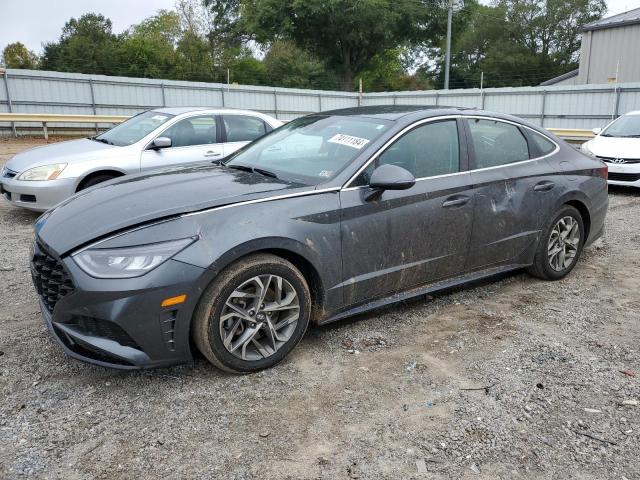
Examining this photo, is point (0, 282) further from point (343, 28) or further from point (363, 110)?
point (343, 28)

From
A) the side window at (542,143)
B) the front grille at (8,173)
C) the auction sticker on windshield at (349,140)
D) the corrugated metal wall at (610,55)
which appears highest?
the corrugated metal wall at (610,55)

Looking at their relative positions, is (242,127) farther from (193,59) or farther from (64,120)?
(193,59)

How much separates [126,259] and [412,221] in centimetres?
191

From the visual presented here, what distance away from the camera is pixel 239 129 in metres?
8.12

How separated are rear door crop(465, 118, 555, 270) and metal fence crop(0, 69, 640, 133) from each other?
58.0 feet

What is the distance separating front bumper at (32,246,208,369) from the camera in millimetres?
2840

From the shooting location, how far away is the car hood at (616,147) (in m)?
9.62

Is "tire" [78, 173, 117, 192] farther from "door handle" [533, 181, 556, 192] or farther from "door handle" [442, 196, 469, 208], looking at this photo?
"door handle" [533, 181, 556, 192]

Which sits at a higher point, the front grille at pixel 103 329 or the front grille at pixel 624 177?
the front grille at pixel 103 329

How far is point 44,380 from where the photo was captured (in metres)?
3.19

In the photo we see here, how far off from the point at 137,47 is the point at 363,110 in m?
47.2

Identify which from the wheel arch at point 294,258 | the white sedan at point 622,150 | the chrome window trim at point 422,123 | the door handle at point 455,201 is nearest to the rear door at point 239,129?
the chrome window trim at point 422,123

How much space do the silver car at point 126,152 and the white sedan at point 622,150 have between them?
5813mm

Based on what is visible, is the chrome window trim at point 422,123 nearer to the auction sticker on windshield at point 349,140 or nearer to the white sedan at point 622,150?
the auction sticker on windshield at point 349,140
